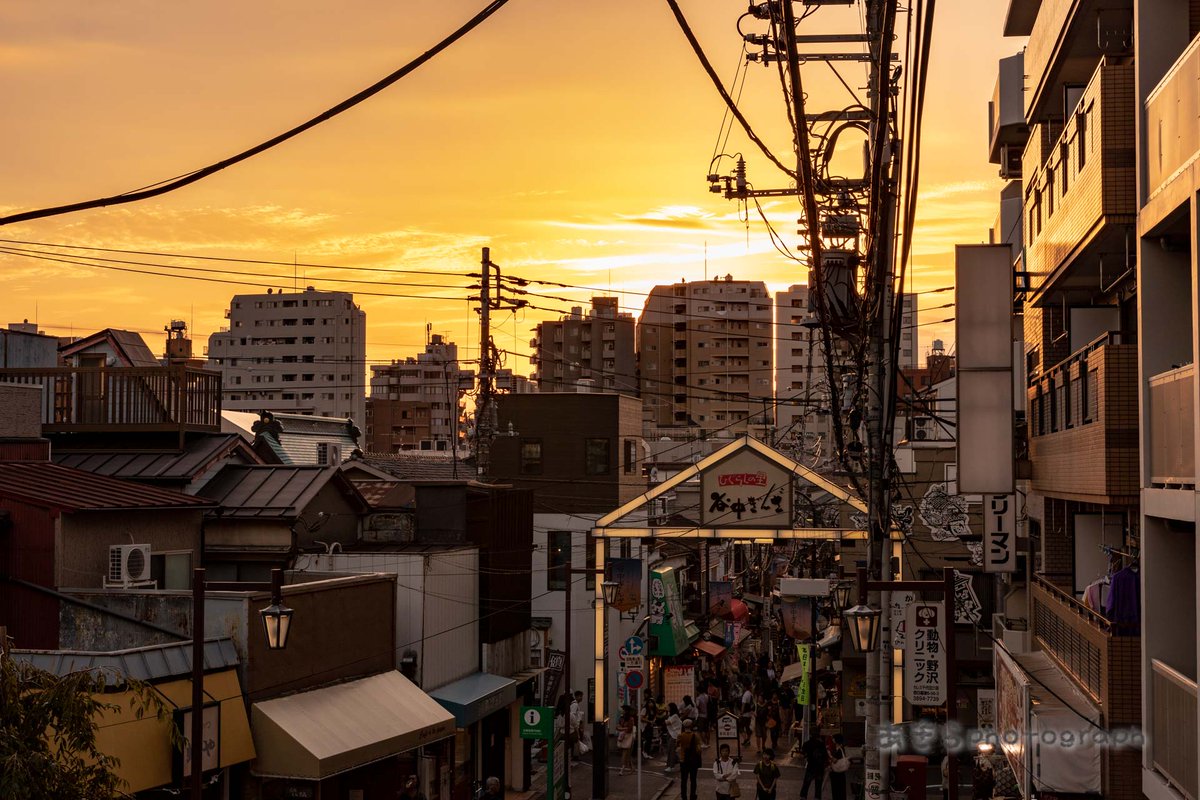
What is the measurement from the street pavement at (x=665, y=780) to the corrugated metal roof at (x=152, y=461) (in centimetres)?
1108

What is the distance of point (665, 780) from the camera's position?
34062 millimetres

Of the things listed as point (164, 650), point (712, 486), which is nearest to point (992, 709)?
point (712, 486)

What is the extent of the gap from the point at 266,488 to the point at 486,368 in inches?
614

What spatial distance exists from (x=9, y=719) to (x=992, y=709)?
21.8 m

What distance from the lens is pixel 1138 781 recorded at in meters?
15.6

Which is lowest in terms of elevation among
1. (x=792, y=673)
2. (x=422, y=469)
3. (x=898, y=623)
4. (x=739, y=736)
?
(x=739, y=736)

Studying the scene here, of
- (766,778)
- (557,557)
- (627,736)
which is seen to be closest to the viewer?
(766,778)


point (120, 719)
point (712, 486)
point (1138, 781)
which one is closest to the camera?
point (1138, 781)

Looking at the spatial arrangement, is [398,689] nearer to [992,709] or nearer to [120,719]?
[120,719]

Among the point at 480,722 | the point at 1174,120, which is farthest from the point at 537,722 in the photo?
the point at 1174,120

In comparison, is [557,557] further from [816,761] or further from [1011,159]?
[1011,159]

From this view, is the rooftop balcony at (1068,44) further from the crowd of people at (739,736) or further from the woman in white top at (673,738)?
the woman in white top at (673,738)

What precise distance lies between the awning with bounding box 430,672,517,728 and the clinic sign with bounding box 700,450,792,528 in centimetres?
690

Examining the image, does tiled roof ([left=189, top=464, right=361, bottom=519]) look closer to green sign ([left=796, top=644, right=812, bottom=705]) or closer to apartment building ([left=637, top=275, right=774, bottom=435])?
green sign ([left=796, top=644, right=812, bottom=705])
